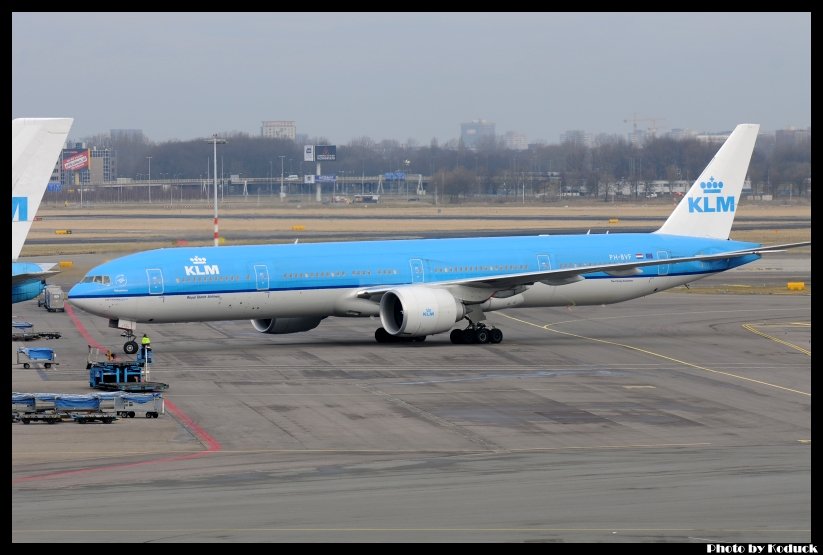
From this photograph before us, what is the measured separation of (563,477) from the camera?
24812 millimetres

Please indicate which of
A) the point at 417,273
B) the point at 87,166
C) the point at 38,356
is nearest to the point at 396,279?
the point at 417,273

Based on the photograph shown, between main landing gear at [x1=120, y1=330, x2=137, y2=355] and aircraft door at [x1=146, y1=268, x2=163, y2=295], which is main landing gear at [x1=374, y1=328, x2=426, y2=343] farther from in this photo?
main landing gear at [x1=120, y1=330, x2=137, y2=355]

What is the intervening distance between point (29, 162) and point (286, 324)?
2864 centimetres

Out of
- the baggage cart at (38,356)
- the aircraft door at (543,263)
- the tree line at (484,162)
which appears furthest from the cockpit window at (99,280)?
the tree line at (484,162)

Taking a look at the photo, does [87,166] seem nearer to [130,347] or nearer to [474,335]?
[130,347]

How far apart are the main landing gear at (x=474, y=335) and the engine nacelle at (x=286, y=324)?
4.98m

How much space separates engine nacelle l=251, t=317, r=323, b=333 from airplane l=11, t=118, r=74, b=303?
27962 millimetres

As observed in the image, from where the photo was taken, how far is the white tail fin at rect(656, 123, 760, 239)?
2137 inches

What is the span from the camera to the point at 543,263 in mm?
49250

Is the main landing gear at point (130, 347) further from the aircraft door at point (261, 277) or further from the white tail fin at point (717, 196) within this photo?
the white tail fin at point (717, 196)

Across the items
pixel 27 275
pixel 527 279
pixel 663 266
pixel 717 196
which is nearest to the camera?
pixel 27 275

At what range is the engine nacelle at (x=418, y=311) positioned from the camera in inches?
1796

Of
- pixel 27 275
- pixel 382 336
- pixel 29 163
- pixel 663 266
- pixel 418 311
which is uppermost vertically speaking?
pixel 29 163

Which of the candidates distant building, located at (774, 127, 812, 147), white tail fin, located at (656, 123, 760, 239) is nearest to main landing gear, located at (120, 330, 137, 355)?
white tail fin, located at (656, 123, 760, 239)
